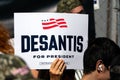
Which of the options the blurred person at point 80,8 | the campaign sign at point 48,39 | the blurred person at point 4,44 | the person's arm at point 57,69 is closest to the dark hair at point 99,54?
the person's arm at point 57,69

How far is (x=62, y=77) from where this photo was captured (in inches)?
143

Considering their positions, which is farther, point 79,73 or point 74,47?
point 79,73

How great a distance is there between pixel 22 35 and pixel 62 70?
1.31 feet

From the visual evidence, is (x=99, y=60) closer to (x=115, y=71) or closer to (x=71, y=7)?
(x=115, y=71)

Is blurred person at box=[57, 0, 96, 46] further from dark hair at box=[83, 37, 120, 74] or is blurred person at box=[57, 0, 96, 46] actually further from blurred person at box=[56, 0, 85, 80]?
dark hair at box=[83, 37, 120, 74]

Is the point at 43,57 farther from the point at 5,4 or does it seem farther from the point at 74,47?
the point at 5,4

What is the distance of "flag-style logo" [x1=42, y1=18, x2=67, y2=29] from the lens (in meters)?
3.66

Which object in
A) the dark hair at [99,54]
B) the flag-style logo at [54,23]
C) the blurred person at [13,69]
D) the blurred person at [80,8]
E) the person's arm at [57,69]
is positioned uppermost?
the blurred person at [80,8]

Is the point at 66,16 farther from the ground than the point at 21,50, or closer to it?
farther from the ground

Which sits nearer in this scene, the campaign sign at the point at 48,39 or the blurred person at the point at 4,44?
the blurred person at the point at 4,44

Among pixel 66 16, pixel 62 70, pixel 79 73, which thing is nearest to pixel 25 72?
pixel 62 70

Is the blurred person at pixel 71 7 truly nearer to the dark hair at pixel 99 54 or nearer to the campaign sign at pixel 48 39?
the campaign sign at pixel 48 39

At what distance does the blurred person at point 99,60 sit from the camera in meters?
3.28

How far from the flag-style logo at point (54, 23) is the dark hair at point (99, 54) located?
41cm
